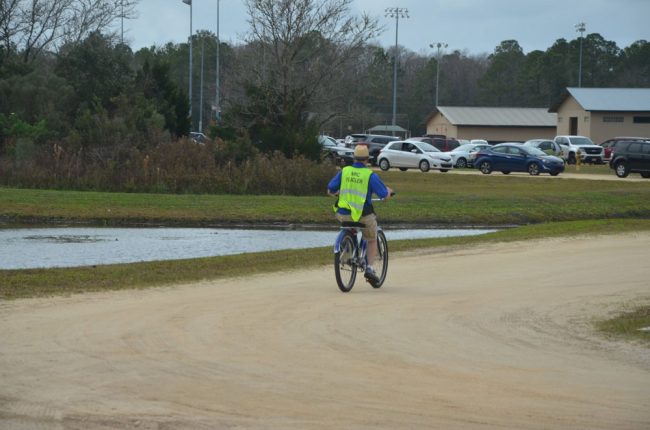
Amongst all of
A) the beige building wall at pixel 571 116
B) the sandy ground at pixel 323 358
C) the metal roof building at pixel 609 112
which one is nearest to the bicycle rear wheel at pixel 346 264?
the sandy ground at pixel 323 358

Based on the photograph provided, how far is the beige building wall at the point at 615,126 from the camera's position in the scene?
294 ft

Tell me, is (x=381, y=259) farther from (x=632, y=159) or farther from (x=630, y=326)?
(x=632, y=159)

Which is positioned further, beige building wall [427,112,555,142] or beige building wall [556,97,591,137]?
beige building wall [427,112,555,142]

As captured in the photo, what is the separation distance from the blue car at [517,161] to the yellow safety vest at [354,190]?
38.1 m

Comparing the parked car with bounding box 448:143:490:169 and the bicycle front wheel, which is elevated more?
the parked car with bounding box 448:143:490:169

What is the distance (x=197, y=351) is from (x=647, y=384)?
3.77 m

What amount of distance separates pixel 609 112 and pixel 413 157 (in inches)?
1509

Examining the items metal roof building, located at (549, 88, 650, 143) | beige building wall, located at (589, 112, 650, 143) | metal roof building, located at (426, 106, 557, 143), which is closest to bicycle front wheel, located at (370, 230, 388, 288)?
metal roof building, located at (549, 88, 650, 143)

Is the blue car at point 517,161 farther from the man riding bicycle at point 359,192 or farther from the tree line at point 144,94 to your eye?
the man riding bicycle at point 359,192

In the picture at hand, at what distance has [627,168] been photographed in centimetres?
4991

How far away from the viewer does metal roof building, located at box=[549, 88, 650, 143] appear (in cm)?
8919

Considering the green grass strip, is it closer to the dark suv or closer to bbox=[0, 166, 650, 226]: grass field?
bbox=[0, 166, 650, 226]: grass field

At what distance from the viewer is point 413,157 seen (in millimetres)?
56031

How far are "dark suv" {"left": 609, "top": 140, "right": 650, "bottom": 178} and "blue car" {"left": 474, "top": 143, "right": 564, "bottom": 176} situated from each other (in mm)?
2714
